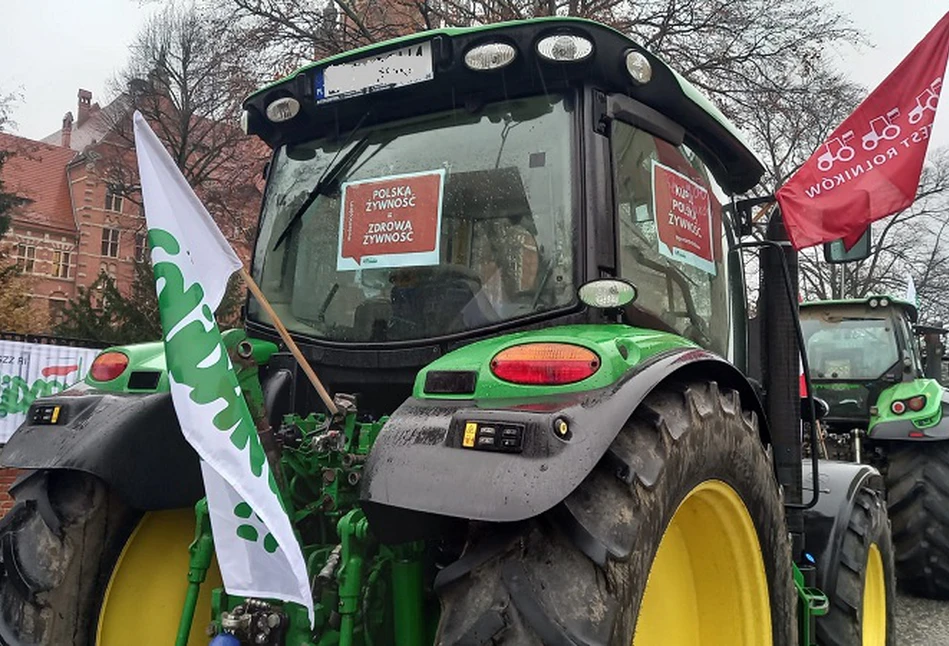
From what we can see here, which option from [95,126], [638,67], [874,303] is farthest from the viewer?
[95,126]

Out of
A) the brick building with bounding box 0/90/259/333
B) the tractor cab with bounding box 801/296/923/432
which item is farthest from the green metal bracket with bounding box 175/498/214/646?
the brick building with bounding box 0/90/259/333

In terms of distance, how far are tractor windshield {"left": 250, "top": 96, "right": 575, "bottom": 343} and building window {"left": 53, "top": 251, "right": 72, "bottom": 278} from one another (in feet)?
159

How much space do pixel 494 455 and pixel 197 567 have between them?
1201mm

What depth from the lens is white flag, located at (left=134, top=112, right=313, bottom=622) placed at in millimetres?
2061

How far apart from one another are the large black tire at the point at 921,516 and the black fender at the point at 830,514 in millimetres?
3139

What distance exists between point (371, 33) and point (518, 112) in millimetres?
13379

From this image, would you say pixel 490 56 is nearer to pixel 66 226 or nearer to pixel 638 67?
pixel 638 67

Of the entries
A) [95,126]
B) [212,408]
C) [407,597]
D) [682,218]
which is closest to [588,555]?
[407,597]

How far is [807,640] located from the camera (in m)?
2.98

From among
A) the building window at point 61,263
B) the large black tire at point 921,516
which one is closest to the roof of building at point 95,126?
the building window at point 61,263

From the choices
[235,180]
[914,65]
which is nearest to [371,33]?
[235,180]

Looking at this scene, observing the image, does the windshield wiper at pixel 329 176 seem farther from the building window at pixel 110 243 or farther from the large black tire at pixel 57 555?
the building window at pixel 110 243

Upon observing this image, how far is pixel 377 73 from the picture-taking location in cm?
294

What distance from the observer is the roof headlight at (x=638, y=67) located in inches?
105
